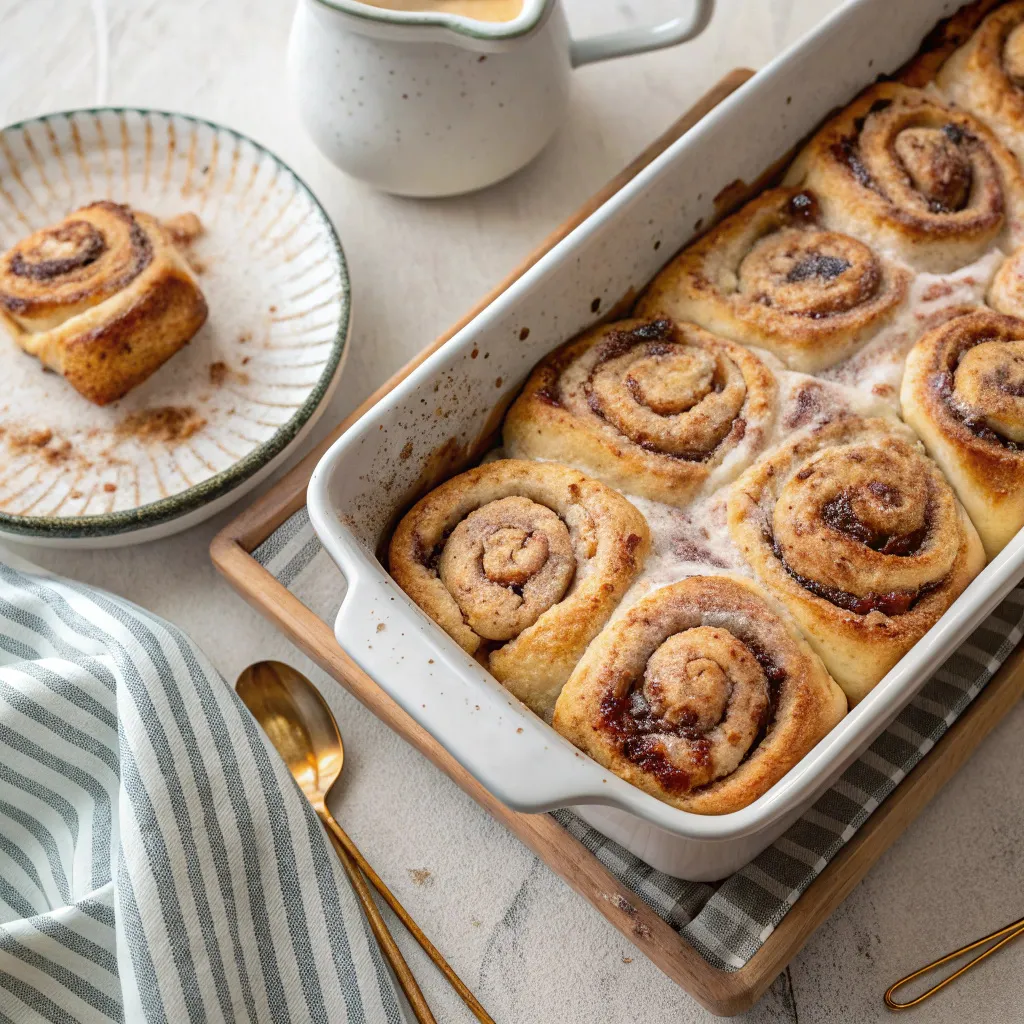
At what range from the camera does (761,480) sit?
5.12 feet

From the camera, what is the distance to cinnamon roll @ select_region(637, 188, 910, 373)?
1.68 metres

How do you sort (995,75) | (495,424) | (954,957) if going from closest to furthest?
1. (954,957)
2. (495,424)
3. (995,75)

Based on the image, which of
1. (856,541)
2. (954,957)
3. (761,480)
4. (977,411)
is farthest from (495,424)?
(954,957)

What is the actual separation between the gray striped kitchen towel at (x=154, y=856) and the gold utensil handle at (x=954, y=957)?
2.13 feet

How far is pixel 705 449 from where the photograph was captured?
162 cm

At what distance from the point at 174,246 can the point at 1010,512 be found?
144 cm

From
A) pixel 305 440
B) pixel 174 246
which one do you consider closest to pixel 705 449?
pixel 305 440

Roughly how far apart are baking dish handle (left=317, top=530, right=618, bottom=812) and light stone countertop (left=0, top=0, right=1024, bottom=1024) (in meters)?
0.46

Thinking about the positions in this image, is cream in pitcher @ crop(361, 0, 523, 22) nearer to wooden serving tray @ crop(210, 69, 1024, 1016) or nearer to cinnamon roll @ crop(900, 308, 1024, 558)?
wooden serving tray @ crop(210, 69, 1024, 1016)

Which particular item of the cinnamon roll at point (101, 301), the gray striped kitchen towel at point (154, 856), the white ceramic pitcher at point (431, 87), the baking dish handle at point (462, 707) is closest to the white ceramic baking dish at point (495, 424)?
the baking dish handle at point (462, 707)

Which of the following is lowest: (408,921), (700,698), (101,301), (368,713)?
(408,921)

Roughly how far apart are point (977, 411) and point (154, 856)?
1212mm

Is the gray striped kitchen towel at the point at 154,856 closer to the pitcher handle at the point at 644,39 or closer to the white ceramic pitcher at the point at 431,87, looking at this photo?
the white ceramic pitcher at the point at 431,87

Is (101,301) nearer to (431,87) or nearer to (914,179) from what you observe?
(431,87)
